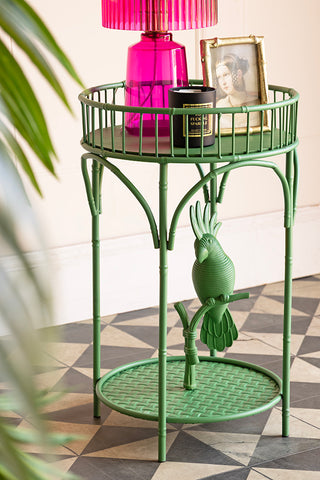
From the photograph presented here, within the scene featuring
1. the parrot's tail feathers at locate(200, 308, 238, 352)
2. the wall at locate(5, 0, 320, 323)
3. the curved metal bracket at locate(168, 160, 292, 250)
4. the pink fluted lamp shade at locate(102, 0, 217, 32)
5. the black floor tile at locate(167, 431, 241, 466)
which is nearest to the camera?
the curved metal bracket at locate(168, 160, 292, 250)

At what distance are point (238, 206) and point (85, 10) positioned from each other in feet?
3.84

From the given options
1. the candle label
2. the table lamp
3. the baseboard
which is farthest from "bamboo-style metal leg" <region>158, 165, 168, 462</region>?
the baseboard

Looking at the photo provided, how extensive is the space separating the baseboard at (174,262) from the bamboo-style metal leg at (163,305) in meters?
1.01

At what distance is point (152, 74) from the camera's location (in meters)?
2.12

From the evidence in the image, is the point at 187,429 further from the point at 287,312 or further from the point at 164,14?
the point at 164,14

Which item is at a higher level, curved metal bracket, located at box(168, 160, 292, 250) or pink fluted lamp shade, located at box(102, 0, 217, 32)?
pink fluted lamp shade, located at box(102, 0, 217, 32)

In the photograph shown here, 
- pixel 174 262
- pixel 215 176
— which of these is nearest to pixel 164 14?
pixel 215 176

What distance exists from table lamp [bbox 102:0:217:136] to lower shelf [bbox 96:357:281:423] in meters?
0.77

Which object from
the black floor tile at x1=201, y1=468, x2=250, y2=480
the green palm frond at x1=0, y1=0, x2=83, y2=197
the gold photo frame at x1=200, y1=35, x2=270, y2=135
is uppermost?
the green palm frond at x1=0, y1=0, x2=83, y2=197

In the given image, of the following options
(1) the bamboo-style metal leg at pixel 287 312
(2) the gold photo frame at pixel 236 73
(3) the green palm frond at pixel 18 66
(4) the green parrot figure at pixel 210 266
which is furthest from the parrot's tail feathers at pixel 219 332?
(3) the green palm frond at pixel 18 66

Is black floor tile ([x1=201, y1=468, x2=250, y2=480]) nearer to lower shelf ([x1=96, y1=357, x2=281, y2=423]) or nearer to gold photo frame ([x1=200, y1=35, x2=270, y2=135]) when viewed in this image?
lower shelf ([x1=96, y1=357, x2=281, y2=423])

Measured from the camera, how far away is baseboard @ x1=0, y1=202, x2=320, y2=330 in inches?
127

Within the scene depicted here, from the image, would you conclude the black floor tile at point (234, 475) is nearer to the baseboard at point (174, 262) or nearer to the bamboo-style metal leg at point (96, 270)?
the bamboo-style metal leg at point (96, 270)

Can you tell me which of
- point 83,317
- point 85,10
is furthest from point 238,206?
point 85,10
